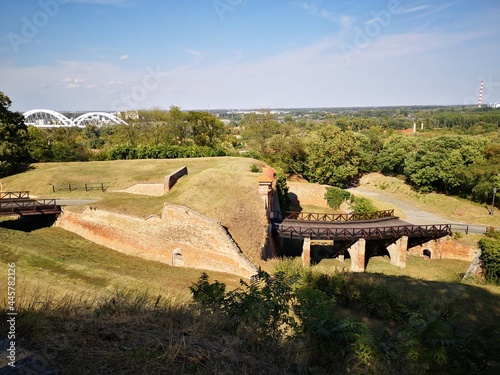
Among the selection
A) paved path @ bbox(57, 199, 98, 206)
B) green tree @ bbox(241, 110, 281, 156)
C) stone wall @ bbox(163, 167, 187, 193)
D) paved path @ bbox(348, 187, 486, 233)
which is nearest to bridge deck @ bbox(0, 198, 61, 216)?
paved path @ bbox(57, 199, 98, 206)

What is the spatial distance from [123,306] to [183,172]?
2102cm

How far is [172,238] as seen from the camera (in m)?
16.8

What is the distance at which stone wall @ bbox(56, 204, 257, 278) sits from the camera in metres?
15.9

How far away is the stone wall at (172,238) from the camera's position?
52.0 ft

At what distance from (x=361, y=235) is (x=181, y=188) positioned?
11.8m

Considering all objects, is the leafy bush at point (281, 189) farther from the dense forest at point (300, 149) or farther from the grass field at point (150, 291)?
the dense forest at point (300, 149)

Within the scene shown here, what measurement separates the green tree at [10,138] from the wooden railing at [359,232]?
2291 cm

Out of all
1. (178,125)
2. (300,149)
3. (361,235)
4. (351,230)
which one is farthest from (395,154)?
(178,125)

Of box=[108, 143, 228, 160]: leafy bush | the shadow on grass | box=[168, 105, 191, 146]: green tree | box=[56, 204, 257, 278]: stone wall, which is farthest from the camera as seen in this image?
box=[168, 105, 191, 146]: green tree

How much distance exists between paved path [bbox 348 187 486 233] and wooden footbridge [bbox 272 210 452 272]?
2212 millimetres

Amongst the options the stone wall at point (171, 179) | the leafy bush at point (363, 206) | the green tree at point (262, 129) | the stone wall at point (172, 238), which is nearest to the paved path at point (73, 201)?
the stone wall at point (172, 238)

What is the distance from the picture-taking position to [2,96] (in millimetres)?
26188

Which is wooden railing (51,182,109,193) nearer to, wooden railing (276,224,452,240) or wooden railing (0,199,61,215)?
wooden railing (0,199,61,215)

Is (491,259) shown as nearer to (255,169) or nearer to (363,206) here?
(363,206)
